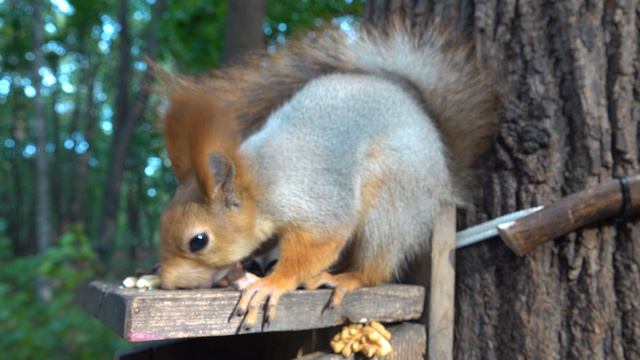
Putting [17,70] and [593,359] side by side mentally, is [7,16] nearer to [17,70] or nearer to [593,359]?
[17,70]

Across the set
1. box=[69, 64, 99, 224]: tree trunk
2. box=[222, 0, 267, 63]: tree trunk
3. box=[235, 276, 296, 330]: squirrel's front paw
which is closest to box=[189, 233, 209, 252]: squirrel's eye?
box=[235, 276, 296, 330]: squirrel's front paw

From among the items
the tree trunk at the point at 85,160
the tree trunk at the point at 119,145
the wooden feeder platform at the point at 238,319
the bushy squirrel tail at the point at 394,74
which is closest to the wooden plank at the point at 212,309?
the wooden feeder platform at the point at 238,319

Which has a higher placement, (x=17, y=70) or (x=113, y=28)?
(x=113, y=28)

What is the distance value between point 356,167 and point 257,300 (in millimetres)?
333

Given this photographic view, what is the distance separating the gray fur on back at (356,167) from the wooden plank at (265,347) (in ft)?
0.47

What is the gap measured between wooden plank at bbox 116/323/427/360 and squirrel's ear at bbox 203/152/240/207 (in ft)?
0.96

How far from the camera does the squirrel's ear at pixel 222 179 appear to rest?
4.11ft

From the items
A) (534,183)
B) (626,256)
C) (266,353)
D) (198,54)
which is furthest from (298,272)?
(198,54)

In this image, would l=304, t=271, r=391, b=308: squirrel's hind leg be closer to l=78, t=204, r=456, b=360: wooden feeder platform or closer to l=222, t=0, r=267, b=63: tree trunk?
l=78, t=204, r=456, b=360: wooden feeder platform

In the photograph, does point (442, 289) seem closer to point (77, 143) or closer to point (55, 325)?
point (55, 325)

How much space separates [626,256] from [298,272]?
61cm

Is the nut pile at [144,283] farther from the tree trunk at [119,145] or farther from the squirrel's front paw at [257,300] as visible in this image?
the tree trunk at [119,145]

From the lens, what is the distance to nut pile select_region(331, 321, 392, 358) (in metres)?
1.27

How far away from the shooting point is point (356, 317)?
1282 mm
